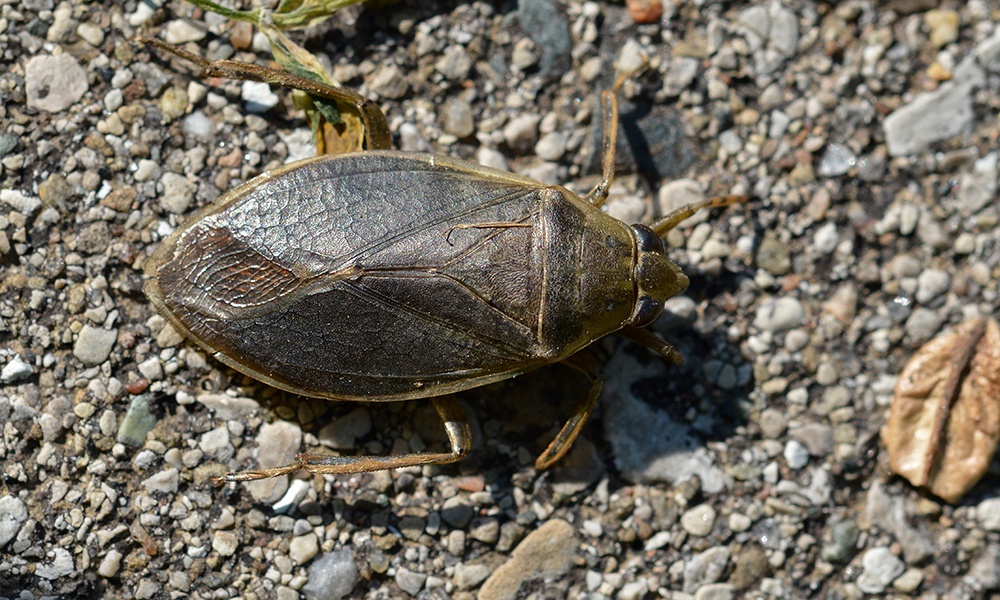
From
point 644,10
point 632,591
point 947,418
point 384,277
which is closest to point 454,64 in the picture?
point 644,10

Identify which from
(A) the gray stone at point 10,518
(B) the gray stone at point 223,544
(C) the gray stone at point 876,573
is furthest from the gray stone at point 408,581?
(C) the gray stone at point 876,573

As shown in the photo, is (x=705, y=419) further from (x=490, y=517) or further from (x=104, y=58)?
(x=104, y=58)

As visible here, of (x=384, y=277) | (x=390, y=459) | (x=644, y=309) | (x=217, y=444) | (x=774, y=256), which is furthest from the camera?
(x=774, y=256)

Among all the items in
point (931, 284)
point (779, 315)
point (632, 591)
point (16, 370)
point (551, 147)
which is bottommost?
point (632, 591)

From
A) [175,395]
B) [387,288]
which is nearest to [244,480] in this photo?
[175,395]

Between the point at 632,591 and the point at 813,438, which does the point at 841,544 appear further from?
the point at 632,591

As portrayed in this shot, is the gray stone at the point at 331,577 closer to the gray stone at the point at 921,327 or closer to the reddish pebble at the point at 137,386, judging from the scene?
the reddish pebble at the point at 137,386

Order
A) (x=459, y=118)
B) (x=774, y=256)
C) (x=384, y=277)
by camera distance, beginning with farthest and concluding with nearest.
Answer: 1. (x=774, y=256)
2. (x=459, y=118)
3. (x=384, y=277)

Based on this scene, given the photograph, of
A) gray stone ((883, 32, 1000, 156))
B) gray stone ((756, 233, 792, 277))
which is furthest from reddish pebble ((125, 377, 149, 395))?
gray stone ((883, 32, 1000, 156))
